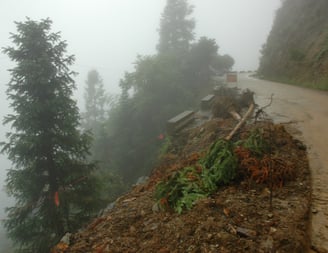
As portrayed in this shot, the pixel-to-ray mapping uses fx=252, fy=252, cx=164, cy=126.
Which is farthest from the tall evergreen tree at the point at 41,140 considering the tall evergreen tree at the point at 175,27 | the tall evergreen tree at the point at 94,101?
the tall evergreen tree at the point at 94,101

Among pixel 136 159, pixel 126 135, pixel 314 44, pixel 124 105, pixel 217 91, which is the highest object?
pixel 314 44

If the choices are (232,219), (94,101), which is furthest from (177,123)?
(94,101)

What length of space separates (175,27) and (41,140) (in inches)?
1073

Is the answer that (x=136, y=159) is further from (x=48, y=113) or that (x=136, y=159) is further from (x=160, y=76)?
(x=48, y=113)

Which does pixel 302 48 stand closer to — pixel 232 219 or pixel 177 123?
pixel 177 123

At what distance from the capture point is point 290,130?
7305mm

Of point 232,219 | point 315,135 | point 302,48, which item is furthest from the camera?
point 302,48

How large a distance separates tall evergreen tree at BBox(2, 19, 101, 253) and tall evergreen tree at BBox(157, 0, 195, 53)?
23832 millimetres

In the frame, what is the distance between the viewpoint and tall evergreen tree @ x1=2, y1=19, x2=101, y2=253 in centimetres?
906

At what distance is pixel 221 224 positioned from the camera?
3.31 meters

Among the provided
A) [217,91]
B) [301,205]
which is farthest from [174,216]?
[217,91]

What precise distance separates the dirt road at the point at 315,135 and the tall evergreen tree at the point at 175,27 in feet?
66.4

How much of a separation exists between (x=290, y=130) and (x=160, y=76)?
54.3 feet

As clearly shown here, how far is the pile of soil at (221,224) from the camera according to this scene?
2.98 metres
